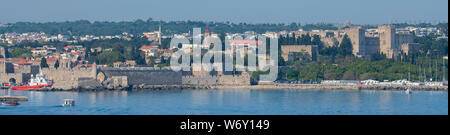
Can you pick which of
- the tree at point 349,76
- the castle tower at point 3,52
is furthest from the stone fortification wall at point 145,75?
the castle tower at point 3,52

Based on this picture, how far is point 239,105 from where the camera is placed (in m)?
17.6

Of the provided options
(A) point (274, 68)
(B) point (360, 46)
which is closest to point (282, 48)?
(B) point (360, 46)

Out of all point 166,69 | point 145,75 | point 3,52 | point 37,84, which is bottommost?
point 37,84

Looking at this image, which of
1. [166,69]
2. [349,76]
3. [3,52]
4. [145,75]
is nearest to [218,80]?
[166,69]

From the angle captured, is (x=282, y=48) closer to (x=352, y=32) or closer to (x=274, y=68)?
(x=352, y=32)

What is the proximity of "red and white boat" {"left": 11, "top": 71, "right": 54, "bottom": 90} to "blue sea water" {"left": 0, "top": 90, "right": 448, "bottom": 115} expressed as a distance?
3.33 metres

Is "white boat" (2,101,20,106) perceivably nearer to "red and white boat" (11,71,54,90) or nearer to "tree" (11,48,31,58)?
"red and white boat" (11,71,54,90)

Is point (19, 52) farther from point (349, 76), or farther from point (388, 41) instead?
point (349, 76)

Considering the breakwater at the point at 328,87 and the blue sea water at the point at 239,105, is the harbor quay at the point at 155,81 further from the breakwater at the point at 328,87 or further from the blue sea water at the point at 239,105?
the blue sea water at the point at 239,105

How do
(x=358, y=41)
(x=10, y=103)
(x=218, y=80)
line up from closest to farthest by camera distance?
(x=10, y=103) → (x=218, y=80) → (x=358, y=41)

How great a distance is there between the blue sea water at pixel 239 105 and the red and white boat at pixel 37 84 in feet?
10.9

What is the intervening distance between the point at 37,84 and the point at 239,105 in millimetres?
8637
